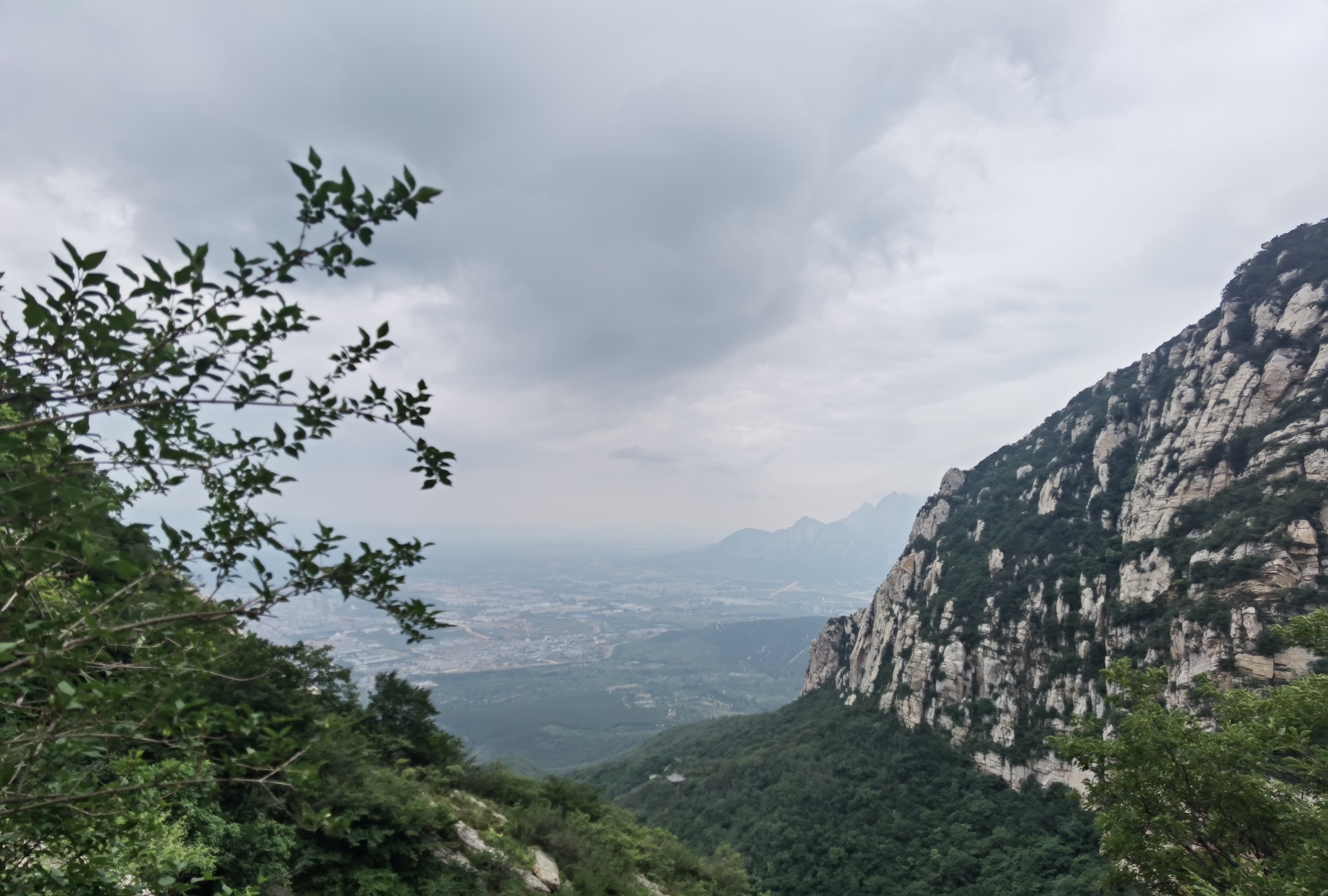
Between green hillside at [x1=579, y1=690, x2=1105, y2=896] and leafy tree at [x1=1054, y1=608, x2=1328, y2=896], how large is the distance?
24.2 meters

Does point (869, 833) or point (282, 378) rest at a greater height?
point (282, 378)

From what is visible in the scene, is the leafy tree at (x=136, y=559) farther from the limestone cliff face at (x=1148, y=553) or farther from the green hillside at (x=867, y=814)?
the green hillside at (x=867, y=814)

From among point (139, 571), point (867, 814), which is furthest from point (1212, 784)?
point (867, 814)

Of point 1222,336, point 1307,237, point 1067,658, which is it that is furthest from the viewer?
point 1307,237

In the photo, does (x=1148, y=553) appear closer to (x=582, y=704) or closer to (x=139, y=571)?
(x=139, y=571)

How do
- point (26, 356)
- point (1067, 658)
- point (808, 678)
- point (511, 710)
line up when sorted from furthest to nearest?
point (511, 710)
point (808, 678)
point (1067, 658)
point (26, 356)

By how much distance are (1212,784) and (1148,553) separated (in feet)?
131

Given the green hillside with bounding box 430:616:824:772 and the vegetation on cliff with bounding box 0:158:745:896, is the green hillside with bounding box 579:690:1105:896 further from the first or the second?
the green hillside with bounding box 430:616:824:772

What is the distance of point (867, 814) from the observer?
4078cm

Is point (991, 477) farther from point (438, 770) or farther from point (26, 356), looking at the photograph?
point (26, 356)

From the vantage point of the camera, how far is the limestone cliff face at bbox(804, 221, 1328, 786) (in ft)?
107

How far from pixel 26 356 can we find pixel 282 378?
133cm

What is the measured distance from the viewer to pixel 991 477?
248 ft

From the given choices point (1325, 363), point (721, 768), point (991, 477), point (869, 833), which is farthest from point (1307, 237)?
point (721, 768)
